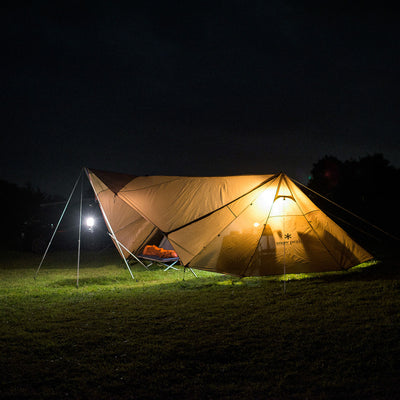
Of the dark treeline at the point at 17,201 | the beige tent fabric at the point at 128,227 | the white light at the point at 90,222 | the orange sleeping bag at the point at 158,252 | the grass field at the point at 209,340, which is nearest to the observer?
the grass field at the point at 209,340

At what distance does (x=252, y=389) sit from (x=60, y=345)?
2.54m

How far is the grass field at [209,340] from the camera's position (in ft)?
11.1

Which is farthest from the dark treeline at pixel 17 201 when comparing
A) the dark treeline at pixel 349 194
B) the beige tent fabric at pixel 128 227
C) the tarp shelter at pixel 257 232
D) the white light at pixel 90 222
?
the tarp shelter at pixel 257 232

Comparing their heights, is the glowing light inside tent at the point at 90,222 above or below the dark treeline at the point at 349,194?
below

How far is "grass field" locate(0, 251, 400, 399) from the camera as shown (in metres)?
3.39

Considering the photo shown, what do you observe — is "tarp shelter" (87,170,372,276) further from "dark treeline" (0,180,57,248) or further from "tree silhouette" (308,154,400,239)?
"dark treeline" (0,180,57,248)

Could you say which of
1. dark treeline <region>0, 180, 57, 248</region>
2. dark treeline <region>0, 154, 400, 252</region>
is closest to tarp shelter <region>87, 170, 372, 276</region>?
dark treeline <region>0, 154, 400, 252</region>

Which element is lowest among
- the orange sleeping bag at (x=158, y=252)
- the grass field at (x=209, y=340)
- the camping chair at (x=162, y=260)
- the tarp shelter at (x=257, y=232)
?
the grass field at (x=209, y=340)

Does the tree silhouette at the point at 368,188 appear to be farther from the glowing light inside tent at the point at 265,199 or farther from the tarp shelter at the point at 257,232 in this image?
the glowing light inside tent at the point at 265,199

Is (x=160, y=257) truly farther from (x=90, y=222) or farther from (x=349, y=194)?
(x=349, y=194)

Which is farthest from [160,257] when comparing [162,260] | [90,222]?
[90,222]

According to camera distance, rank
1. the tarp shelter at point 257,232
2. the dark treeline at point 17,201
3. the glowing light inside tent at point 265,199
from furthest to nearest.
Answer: the dark treeline at point 17,201 < the glowing light inside tent at point 265,199 < the tarp shelter at point 257,232

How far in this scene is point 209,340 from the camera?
14.7 feet

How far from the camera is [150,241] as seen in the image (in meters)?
12.2
